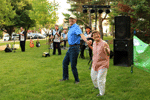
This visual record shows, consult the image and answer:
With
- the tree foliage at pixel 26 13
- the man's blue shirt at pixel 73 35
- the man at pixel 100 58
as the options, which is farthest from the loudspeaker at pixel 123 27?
the tree foliage at pixel 26 13

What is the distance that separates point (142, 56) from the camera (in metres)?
7.30

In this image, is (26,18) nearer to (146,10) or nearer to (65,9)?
(65,9)

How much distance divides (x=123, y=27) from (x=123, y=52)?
4.37ft

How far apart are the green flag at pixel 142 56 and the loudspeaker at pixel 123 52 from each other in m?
0.31

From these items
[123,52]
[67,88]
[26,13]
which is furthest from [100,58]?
[26,13]

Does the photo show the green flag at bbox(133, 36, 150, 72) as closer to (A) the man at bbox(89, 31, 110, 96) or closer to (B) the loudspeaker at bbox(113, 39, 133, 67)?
(B) the loudspeaker at bbox(113, 39, 133, 67)

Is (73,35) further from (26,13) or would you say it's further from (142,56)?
(26,13)

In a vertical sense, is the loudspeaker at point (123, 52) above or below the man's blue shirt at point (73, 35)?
below

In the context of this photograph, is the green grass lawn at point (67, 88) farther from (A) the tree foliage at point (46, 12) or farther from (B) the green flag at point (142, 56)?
(A) the tree foliage at point (46, 12)

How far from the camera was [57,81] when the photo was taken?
6031mm

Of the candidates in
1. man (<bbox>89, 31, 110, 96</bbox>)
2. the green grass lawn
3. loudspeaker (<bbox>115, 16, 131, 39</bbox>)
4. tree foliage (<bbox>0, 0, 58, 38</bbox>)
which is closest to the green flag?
the green grass lawn

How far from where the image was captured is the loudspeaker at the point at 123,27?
866 centimetres

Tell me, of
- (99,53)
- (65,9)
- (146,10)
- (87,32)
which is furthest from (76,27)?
(65,9)

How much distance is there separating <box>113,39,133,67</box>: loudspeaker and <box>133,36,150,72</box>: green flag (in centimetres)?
31
